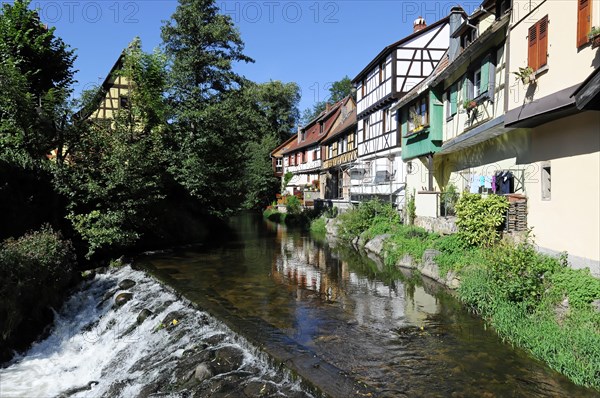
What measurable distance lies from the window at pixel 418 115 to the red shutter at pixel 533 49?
9.24m

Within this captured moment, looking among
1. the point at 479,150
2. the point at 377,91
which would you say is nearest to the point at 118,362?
the point at 479,150

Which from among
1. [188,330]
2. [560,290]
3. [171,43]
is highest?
[171,43]

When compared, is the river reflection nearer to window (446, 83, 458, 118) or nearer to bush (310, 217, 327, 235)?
window (446, 83, 458, 118)

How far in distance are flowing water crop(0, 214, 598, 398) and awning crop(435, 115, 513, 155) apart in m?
5.11

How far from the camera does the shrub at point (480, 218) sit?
39.1 ft

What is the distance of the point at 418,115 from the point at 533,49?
11171 mm

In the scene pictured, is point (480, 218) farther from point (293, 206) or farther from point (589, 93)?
point (293, 206)

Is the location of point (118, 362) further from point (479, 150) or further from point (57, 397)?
point (479, 150)

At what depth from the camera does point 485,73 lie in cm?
1380

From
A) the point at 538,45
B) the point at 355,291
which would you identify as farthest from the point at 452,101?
the point at 355,291

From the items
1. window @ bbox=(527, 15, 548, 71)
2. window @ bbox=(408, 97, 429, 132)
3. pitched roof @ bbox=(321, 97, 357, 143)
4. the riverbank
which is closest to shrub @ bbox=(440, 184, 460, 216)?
the riverbank

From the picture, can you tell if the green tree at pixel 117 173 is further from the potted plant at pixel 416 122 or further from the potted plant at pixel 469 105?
the potted plant at pixel 469 105

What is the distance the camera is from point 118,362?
8.82m

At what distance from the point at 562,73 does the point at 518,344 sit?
19.0ft
